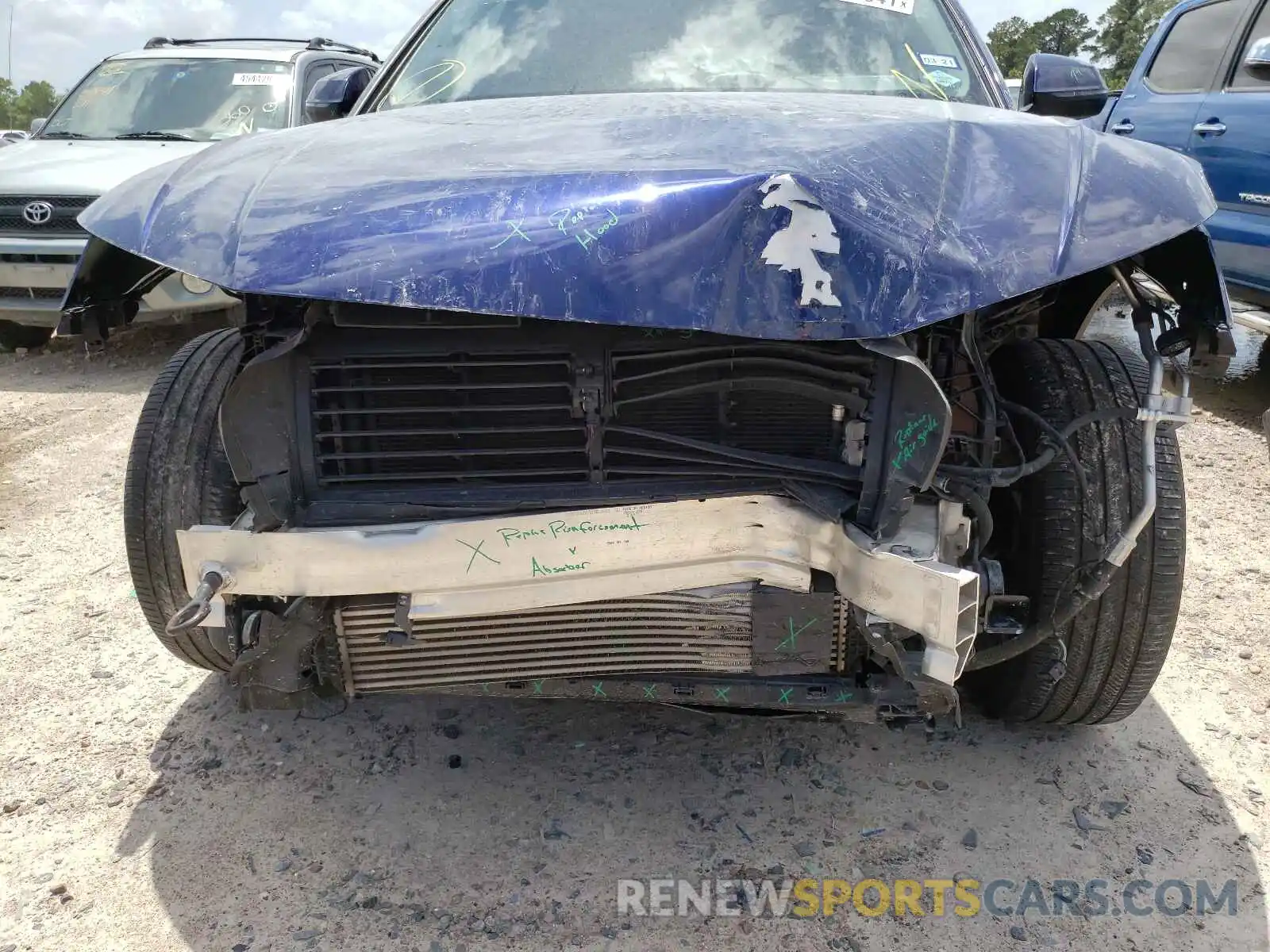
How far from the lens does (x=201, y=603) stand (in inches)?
69.4

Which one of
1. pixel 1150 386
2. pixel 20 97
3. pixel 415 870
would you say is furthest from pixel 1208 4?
pixel 20 97

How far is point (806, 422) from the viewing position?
1933mm

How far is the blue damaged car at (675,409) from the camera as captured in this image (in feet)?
5.23

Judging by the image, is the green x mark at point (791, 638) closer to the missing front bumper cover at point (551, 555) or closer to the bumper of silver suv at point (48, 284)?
the missing front bumper cover at point (551, 555)

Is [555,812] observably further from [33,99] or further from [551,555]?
[33,99]

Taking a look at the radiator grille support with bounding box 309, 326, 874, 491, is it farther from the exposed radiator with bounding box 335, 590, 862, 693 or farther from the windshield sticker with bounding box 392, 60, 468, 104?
the windshield sticker with bounding box 392, 60, 468, 104

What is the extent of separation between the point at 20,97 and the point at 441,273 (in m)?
51.6

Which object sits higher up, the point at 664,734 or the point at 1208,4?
the point at 1208,4

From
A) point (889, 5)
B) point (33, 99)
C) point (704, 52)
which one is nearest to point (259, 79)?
point (704, 52)

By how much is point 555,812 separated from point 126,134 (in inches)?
233

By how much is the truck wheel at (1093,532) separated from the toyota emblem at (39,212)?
18.4 ft

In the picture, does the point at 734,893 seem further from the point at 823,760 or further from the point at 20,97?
the point at 20,97

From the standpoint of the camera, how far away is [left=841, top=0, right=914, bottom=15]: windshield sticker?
9.49 feet

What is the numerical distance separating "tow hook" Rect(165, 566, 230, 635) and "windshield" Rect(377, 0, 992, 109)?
5.38 ft
